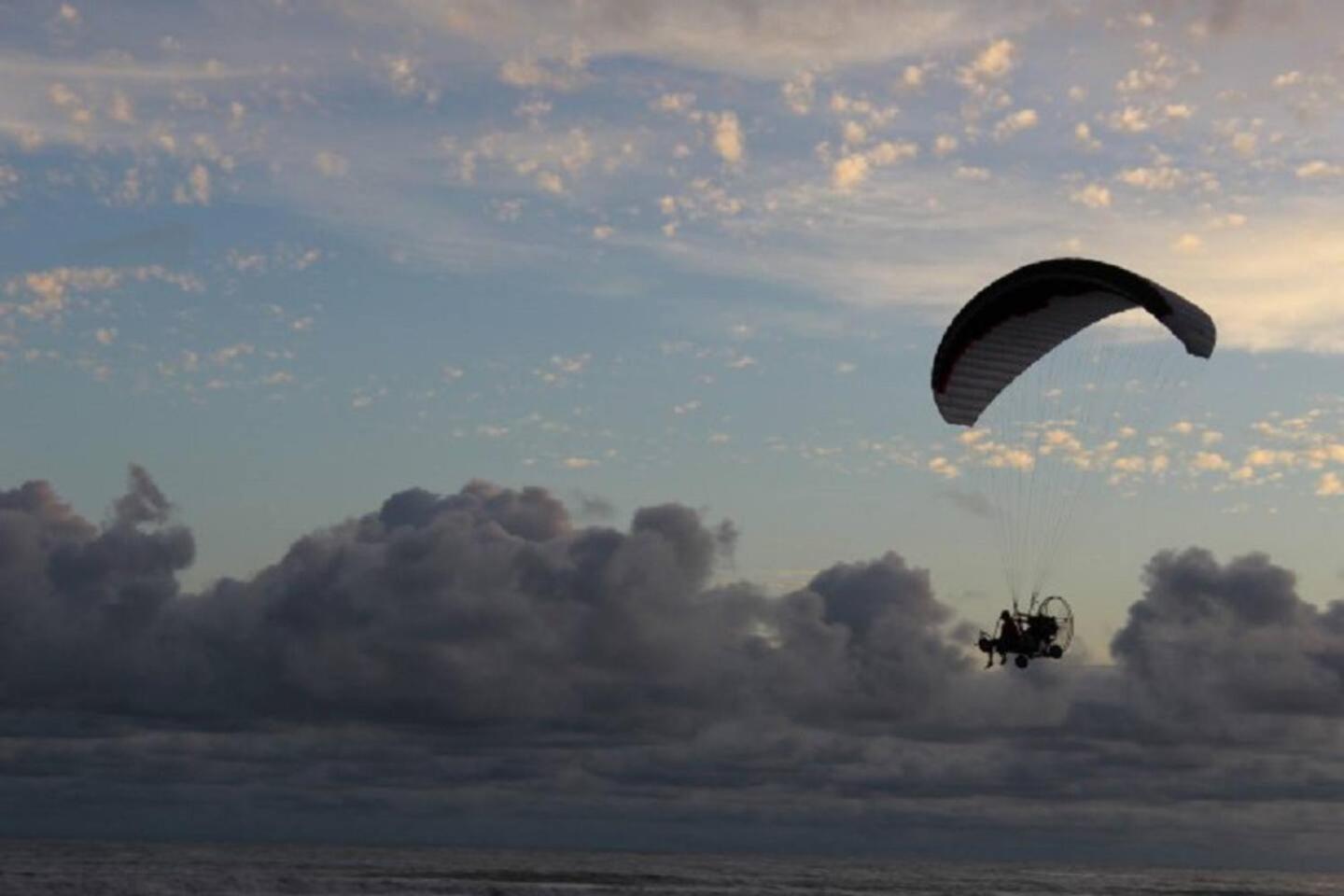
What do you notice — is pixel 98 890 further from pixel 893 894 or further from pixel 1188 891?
pixel 1188 891

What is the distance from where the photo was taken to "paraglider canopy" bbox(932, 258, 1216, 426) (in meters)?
39.9

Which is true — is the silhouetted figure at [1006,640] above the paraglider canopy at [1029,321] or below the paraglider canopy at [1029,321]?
below

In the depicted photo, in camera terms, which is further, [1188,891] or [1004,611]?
[1188,891]

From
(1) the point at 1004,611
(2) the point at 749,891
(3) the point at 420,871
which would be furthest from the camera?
(3) the point at 420,871

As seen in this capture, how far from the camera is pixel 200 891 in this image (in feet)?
396

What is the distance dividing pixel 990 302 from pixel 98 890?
316 feet

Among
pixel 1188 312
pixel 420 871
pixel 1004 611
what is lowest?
pixel 420 871

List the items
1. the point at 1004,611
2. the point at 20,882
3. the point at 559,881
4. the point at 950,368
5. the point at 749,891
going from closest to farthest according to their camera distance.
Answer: the point at 1004,611 → the point at 950,368 → the point at 20,882 → the point at 749,891 → the point at 559,881

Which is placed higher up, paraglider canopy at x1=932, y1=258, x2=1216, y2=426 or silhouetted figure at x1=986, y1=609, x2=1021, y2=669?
paraglider canopy at x1=932, y1=258, x2=1216, y2=426

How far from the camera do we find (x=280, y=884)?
13888 cm

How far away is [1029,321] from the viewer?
151 ft

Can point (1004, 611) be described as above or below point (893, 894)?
above

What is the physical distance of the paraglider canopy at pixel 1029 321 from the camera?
39875 millimetres

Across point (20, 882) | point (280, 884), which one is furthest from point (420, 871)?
point (20, 882)
